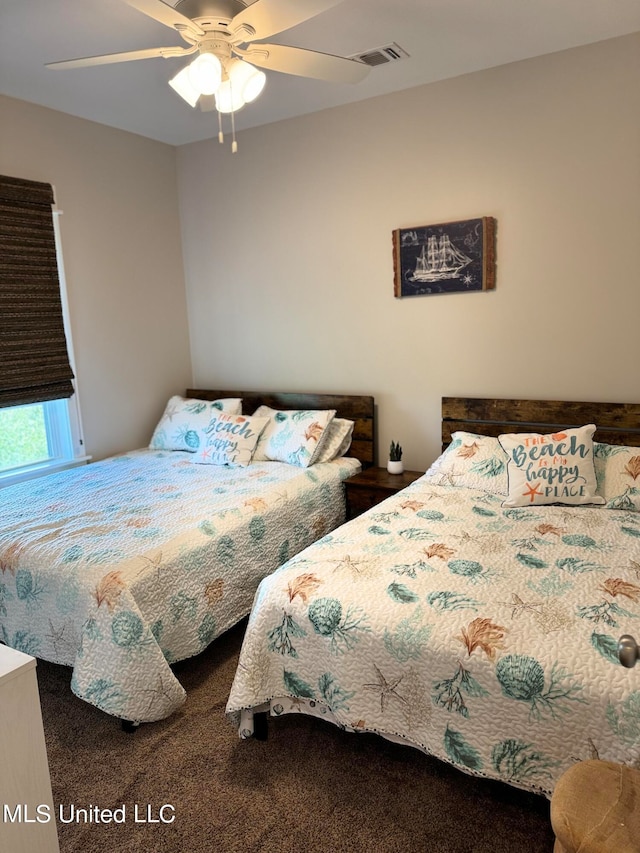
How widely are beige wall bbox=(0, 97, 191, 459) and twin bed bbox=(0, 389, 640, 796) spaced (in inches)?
32.0

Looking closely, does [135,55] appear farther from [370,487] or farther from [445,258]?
[370,487]

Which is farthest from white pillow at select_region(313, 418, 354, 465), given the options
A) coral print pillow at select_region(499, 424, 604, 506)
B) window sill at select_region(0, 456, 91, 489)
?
window sill at select_region(0, 456, 91, 489)

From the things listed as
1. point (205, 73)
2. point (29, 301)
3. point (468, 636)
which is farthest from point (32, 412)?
point (468, 636)

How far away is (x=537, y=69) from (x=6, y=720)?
10.8 ft

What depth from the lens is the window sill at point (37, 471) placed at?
10.7 feet

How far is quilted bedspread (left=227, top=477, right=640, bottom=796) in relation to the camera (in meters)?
1.51

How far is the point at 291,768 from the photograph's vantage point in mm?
1923

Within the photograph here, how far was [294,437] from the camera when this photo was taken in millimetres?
3453

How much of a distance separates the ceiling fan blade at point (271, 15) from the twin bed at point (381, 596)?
1727 millimetres

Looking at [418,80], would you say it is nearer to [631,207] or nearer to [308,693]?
[631,207]

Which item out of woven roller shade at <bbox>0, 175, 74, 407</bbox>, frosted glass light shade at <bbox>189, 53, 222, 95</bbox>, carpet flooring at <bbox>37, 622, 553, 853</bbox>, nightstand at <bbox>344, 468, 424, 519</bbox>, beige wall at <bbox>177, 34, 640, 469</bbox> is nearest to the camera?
carpet flooring at <bbox>37, 622, 553, 853</bbox>

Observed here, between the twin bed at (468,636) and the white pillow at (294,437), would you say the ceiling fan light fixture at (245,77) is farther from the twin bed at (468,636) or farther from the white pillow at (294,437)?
the white pillow at (294,437)

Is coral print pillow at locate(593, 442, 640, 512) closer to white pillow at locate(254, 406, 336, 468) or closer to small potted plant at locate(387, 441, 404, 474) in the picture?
small potted plant at locate(387, 441, 404, 474)

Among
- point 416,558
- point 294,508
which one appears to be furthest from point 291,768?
point 294,508
